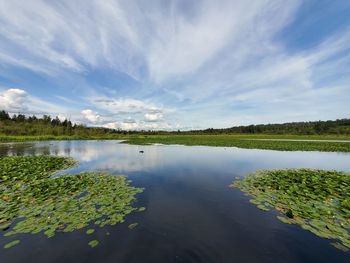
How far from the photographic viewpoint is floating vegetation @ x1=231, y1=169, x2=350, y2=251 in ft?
18.6

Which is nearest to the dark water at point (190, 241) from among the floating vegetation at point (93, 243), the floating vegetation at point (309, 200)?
the floating vegetation at point (93, 243)

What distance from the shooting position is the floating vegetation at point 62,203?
19.2ft

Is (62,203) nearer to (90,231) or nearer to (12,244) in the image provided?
(12,244)

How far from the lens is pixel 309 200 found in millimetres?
7941

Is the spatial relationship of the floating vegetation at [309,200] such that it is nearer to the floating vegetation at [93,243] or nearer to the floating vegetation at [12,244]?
the floating vegetation at [93,243]

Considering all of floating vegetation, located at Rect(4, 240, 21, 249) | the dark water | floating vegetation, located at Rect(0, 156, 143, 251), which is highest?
floating vegetation, located at Rect(0, 156, 143, 251)

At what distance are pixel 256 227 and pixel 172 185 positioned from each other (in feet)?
18.6

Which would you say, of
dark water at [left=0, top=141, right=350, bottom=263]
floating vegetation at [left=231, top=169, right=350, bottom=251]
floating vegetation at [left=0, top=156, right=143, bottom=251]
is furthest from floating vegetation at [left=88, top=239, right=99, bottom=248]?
floating vegetation at [left=231, top=169, right=350, bottom=251]

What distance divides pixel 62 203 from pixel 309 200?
425 inches

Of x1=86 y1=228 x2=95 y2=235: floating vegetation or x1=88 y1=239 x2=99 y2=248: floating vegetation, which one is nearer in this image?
x1=88 y1=239 x2=99 y2=248: floating vegetation

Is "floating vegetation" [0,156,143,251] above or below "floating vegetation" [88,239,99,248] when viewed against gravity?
above

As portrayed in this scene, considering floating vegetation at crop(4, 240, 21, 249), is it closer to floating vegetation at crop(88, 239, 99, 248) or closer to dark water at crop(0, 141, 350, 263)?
dark water at crop(0, 141, 350, 263)

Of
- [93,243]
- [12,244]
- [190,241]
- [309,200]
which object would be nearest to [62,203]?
[12,244]

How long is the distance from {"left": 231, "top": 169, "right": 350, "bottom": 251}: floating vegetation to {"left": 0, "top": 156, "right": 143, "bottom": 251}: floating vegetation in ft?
19.5
